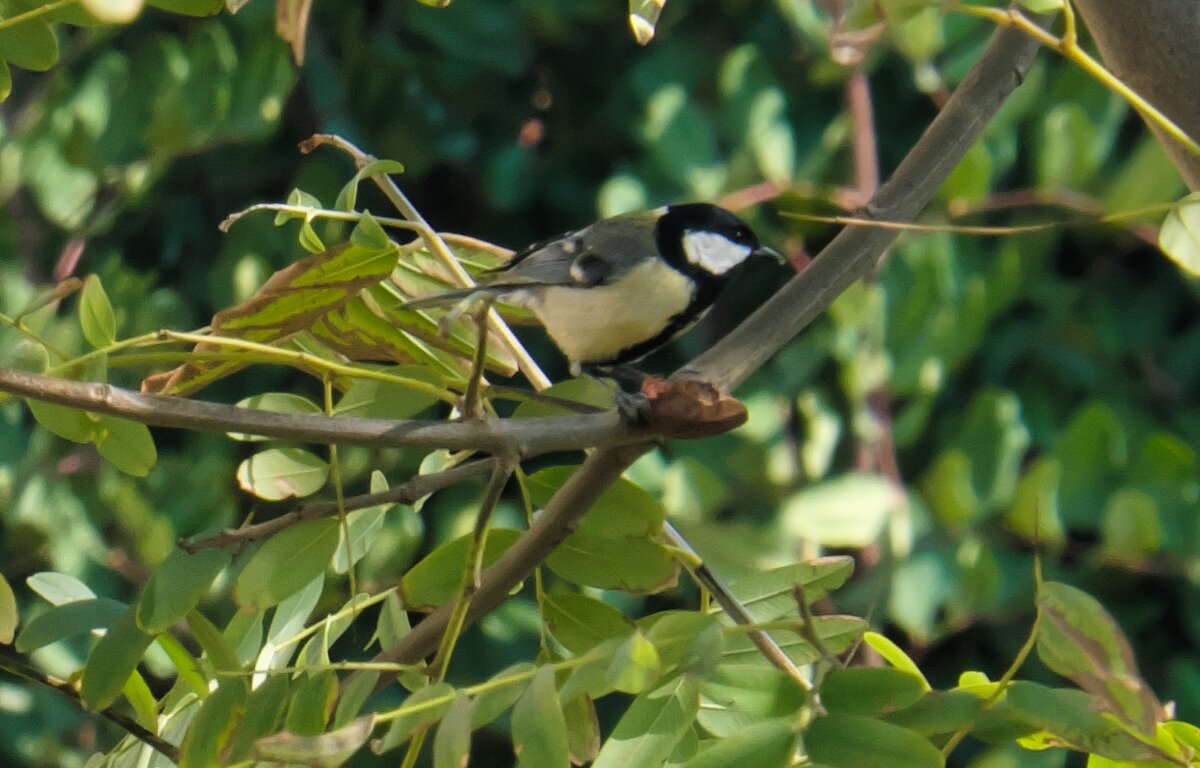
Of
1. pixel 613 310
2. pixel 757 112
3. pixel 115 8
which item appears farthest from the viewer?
pixel 757 112

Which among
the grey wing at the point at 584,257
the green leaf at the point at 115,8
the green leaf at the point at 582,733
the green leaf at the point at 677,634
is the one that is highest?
the green leaf at the point at 115,8

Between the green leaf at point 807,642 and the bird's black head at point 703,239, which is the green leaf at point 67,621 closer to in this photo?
the green leaf at point 807,642

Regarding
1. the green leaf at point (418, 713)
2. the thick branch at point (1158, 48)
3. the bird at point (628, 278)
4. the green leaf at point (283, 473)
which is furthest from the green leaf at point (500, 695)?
the bird at point (628, 278)

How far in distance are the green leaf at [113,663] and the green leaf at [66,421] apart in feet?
0.28

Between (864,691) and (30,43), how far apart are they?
401mm

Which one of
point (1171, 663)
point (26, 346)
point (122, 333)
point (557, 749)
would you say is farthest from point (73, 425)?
point (1171, 663)

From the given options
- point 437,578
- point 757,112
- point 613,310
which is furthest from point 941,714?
point 757,112

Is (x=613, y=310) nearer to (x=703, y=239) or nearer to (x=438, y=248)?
(x=703, y=239)

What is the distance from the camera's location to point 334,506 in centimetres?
58

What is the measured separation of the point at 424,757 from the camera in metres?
1.48

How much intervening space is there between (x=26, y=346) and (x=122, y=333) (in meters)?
0.81

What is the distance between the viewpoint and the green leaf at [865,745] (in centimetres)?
44

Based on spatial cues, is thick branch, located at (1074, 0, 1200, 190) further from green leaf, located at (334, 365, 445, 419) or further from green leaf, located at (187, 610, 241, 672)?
green leaf, located at (187, 610, 241, 672)

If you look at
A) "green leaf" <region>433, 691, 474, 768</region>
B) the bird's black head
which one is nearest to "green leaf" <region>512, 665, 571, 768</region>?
"green leaf" <region>433, 691, 474, 768</region>
